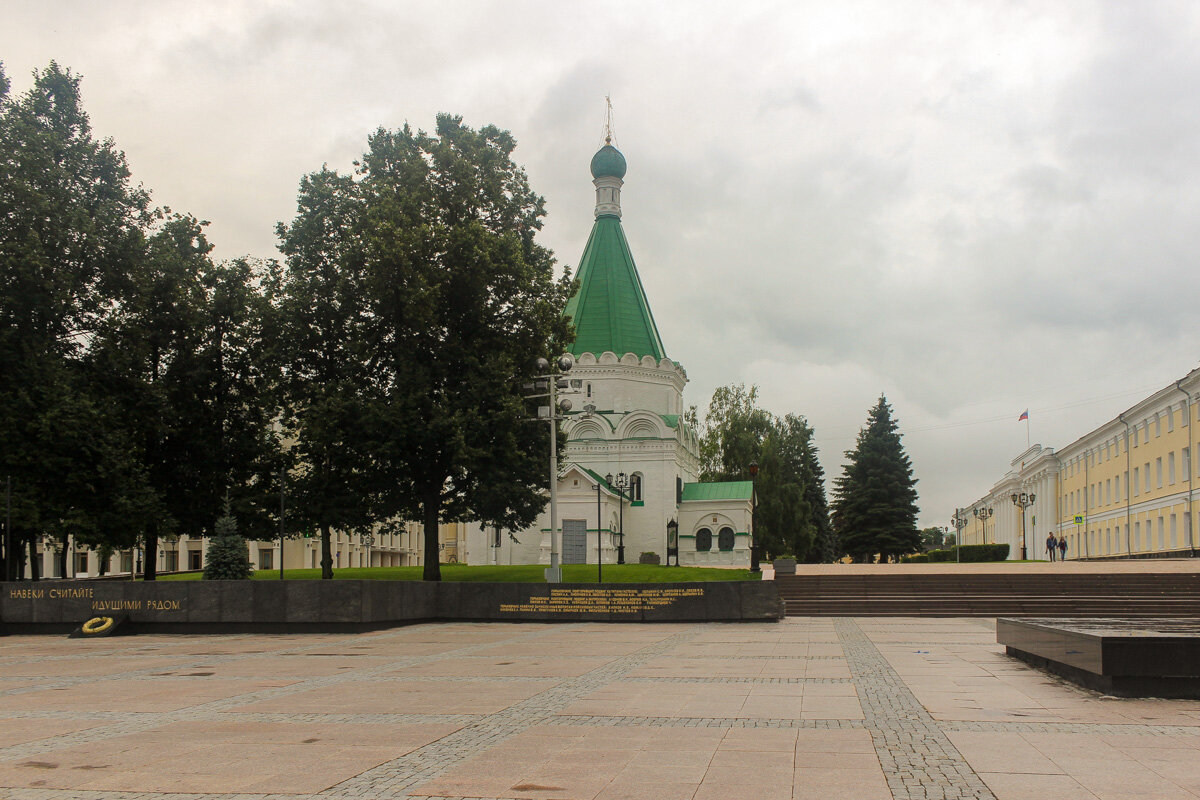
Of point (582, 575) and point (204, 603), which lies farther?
Result: point (582, 575)

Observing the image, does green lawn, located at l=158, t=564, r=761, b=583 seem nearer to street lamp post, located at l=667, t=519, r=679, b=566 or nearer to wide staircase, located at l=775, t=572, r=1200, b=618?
wide staircase, located at l=775, t=572, r=1200, b=618

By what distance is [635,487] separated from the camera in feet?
194

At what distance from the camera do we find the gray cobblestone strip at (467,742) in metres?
6.64

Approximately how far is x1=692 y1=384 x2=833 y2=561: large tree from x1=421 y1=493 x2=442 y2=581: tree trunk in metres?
33.7

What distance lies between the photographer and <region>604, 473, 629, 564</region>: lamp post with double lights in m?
55.3

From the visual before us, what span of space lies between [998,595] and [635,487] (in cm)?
3248

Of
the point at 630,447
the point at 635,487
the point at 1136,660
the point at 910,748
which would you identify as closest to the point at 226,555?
the point at 910,748

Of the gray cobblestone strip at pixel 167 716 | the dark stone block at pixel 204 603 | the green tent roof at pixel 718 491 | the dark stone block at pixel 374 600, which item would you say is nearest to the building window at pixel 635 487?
the green tent roof at pixel 718 491

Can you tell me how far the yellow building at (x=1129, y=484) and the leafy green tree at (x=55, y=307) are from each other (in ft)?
146

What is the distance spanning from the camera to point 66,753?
26.0 feet

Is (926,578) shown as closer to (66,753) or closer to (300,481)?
(300,481)

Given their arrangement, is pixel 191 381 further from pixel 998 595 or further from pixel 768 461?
pixel 768 461

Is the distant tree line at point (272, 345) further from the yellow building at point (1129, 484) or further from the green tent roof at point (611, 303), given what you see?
the yellow building at point (1129, 484)

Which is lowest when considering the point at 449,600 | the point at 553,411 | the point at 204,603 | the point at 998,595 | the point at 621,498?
the point at 998,595
